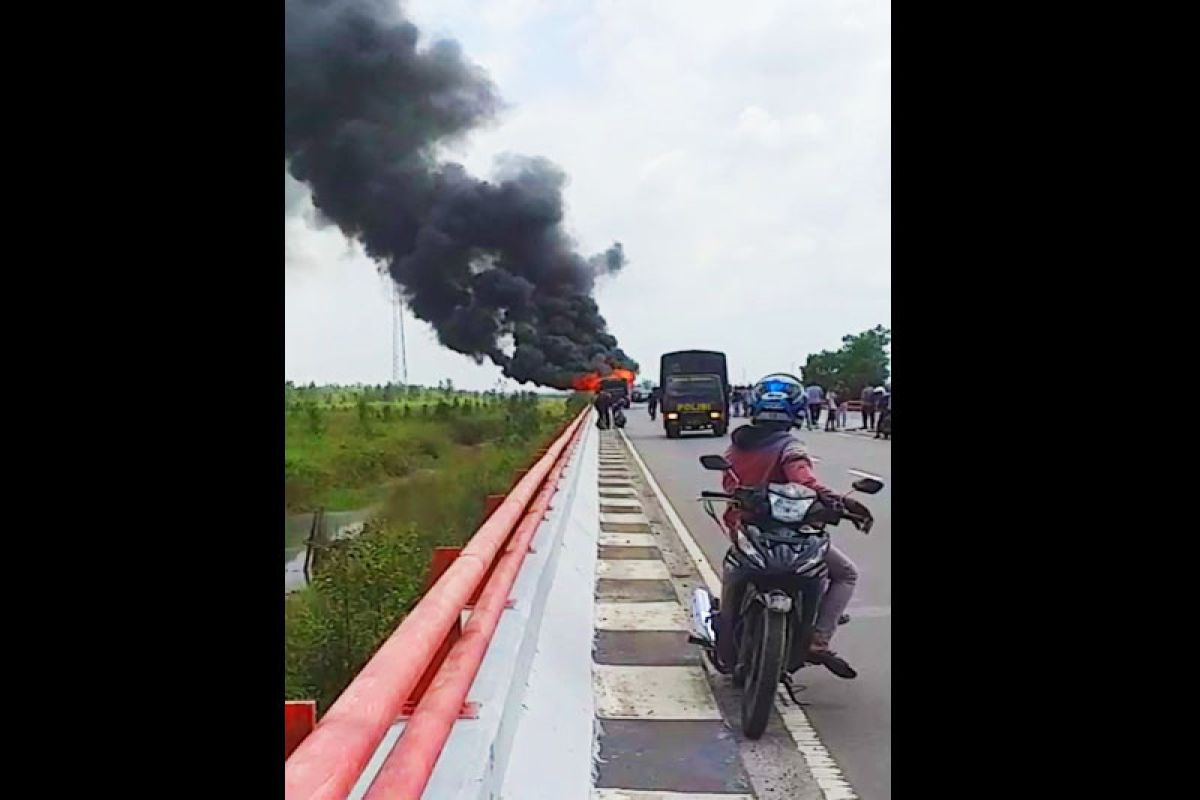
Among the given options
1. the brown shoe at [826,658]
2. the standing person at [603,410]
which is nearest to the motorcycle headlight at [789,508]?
the brown shoe at [826,658]

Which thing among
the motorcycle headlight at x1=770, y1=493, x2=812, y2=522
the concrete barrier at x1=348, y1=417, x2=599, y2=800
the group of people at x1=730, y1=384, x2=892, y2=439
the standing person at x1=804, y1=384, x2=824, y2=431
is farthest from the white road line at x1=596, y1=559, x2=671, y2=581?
the motorcycle headlight at x1=770, y1=493, x2=812, y2=522

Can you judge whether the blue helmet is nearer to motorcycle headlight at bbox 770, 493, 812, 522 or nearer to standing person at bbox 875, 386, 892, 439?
motorcycle headlight at bbox 770, 493, 812, 522

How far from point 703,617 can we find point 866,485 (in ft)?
3.23

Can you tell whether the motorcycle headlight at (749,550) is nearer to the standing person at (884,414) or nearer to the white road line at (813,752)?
the white road line at (813,752)

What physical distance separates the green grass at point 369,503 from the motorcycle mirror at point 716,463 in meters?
0.77

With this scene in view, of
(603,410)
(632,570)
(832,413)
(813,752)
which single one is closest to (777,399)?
(832,413)

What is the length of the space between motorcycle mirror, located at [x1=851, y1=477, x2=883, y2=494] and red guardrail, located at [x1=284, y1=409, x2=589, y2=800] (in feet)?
2.49

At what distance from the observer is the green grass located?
201 centimetres

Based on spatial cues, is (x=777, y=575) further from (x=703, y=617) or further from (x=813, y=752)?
(x=703, y=617)

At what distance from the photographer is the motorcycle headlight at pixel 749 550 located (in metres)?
2.81
